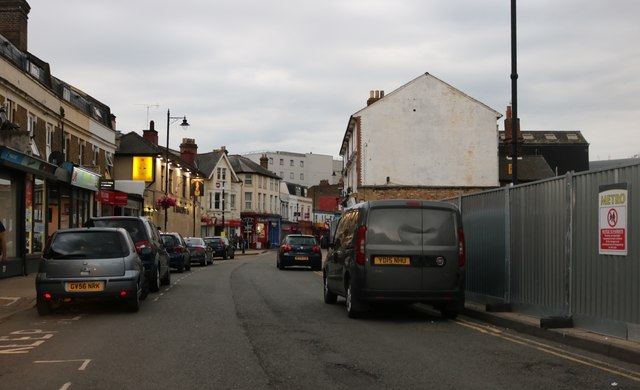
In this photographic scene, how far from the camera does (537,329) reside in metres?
9.62

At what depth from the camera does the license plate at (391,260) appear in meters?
11.1

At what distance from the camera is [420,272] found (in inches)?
439

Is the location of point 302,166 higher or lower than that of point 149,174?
higher

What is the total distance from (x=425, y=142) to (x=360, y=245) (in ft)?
116

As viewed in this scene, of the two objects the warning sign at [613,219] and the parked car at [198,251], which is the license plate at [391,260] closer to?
the warning sign at [613,219]

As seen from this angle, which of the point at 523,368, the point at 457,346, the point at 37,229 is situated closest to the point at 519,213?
the point at 457,346

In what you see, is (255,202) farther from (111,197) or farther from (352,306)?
(352,306)

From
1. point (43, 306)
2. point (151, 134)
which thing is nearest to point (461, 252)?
point (43, 306)

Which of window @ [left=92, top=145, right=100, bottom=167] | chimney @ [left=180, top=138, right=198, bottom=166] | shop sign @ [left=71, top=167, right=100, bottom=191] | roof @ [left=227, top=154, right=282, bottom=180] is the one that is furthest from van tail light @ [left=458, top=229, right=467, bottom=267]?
roof @ [left=227, top=154, right=282, bottom=180]

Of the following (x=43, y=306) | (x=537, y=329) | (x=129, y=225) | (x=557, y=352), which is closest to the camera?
(x=557, y=352)

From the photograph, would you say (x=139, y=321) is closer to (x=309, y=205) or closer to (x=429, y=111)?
(x=429, y=111)

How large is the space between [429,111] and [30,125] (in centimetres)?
2832

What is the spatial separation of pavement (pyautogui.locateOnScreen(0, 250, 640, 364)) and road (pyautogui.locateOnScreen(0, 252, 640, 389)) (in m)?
0.18

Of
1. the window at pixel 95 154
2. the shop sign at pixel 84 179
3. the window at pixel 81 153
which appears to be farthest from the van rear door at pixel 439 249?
the window at pixel 95 154
